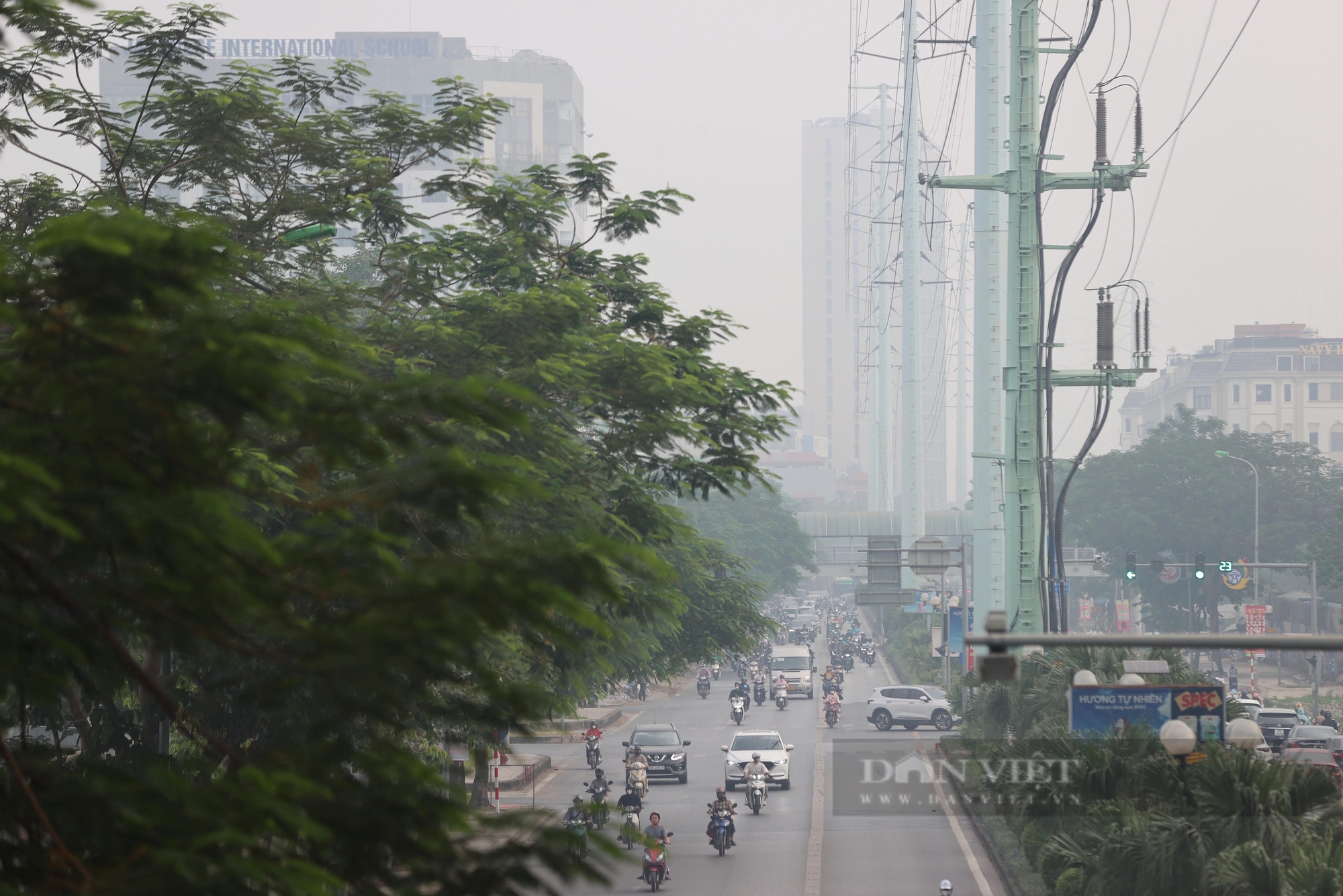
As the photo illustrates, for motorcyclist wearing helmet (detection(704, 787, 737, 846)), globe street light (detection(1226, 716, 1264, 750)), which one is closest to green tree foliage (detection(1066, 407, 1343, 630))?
motorcyclist wearing helmet (detection(704, 787, 737, 846))

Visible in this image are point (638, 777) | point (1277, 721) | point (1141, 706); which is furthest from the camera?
point (1277, 721)

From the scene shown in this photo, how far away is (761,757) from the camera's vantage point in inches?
1299

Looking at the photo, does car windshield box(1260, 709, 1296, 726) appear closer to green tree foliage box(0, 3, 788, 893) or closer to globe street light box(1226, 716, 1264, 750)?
globe street light box(1226, 716, 1264, 750)

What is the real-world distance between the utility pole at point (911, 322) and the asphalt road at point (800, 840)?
72.5 ft

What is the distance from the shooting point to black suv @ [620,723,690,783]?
35438mm

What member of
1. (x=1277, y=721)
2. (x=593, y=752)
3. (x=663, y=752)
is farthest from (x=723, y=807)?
(x=1277, y=721)

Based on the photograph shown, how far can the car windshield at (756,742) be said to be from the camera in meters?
34.1

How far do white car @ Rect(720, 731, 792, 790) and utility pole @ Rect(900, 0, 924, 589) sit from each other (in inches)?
1181

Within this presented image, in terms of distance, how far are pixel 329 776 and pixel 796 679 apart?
53.9m

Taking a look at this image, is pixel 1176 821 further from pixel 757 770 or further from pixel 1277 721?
pixel 1277 721

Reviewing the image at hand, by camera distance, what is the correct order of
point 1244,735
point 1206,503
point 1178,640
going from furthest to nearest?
point 1206,503 → point 1244,735 → point 1178,640

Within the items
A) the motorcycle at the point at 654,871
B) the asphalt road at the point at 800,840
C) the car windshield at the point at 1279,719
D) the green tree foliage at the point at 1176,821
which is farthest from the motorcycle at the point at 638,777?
the car windshield at the point at 1279,719

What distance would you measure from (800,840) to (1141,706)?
1003 centimetres

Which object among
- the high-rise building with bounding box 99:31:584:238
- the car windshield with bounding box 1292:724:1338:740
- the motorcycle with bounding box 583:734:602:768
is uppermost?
the high-rise building with bounding box 99:31:584:238
